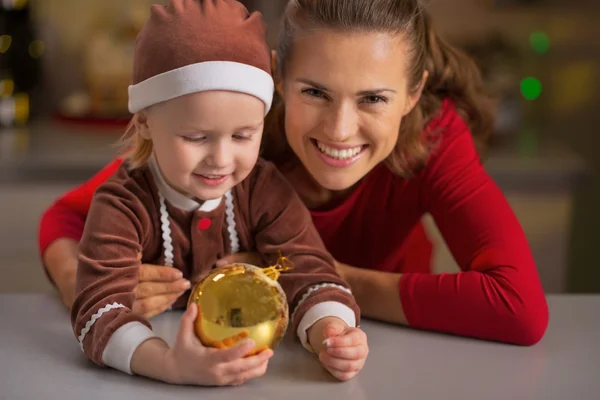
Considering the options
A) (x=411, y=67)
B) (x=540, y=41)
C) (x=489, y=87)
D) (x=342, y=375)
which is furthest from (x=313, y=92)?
(x=540, y=41)

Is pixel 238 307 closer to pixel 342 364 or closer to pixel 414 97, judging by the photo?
pixel 342 364

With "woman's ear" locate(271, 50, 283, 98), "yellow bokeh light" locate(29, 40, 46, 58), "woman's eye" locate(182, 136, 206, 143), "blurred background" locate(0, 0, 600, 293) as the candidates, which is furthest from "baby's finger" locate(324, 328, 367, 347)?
"yellow bokeh light" locate(29, 40, 46, 58)

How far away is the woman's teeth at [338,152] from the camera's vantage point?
1.17m

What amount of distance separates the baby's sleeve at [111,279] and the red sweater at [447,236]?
27cm

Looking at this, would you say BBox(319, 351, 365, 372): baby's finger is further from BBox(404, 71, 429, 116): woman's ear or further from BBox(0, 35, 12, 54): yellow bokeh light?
BBox(0, 35, 12, 54): yellow bokeh light

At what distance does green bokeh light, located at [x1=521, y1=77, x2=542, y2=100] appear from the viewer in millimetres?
2572

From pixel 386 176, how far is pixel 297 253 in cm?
33

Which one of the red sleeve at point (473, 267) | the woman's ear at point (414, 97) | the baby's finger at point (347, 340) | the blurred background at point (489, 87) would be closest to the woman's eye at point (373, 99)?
the woman's ear at point (414, 97)

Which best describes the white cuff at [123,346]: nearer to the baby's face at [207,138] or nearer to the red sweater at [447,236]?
the baby's face at [207,138]

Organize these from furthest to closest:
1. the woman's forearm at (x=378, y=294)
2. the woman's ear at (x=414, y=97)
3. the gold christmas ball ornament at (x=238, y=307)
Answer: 1. the woman's ear at (x=414, y=97)
2. the woman's forearm at (x=378, y=294)
3. the gold christmas ball ornament at (x=238, y=307)

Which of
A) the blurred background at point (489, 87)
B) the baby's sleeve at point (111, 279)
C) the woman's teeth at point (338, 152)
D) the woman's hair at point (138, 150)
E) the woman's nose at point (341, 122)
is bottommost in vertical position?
the blurred background at point (489, 87)

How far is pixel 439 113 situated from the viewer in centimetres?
137

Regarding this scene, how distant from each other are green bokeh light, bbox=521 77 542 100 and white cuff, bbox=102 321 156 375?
1909mm

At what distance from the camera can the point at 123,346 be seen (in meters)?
0.94
